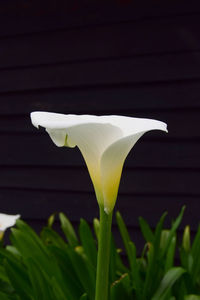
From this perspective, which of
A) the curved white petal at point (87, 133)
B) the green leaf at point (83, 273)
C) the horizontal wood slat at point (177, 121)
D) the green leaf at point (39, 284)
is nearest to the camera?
the curved white petal at point (87, 133)

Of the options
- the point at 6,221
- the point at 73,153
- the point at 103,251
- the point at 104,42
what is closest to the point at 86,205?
the point at 73,153

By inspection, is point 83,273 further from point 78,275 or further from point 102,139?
point 102,139

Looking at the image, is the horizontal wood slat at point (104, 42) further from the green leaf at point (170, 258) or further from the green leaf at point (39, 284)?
the green leaf at point (39, 284)

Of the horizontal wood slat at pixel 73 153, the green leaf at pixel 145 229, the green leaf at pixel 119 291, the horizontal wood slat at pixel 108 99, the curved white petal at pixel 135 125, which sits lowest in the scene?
the green leaf at pixel 119 291

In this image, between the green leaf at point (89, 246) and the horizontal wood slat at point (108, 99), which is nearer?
the green leaf at point (89, 246)

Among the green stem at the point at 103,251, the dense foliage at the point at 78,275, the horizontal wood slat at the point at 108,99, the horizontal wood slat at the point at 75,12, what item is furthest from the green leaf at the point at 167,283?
the horizontal wood slat at the point at 75,12

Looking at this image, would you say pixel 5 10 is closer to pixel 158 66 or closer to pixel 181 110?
pixel 158 66

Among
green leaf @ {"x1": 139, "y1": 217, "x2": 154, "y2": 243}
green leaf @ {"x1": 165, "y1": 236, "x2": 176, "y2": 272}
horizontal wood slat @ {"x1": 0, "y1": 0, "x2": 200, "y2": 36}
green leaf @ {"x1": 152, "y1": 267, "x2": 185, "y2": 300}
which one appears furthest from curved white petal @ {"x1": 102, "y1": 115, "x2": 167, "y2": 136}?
horizontal wood slat @ {"x1": 0, "y1": 0, "x2": 200, "y2": 36}

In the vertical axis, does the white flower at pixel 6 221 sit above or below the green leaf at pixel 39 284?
above
